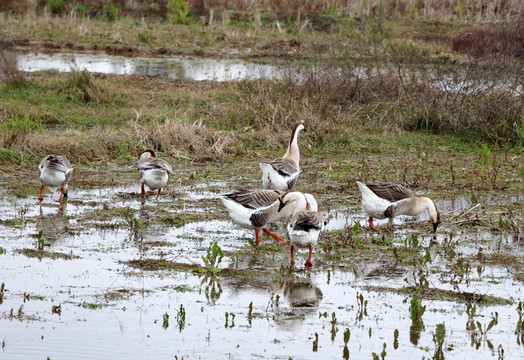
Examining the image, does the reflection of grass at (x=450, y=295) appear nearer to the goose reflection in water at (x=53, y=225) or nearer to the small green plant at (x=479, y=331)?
the small green plant at (x=479, y=331)

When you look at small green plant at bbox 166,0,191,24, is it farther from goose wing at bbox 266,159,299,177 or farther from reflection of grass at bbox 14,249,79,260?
reflection of grass at bbox 14,249,79,260

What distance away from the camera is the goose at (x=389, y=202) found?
9836 mm

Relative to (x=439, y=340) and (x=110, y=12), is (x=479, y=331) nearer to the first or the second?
(x=439, y=340)

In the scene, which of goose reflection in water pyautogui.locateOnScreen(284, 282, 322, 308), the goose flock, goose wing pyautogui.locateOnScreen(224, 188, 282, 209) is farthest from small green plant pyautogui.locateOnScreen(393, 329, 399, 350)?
goose wing pyautogui.locateOnScreen(224, 188, 282, 209)

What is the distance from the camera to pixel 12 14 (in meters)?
39.4

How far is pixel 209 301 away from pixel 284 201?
2622 millimetres

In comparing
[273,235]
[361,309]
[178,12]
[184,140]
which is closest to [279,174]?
[273,235]

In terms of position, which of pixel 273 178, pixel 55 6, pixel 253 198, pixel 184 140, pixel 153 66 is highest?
pixel 55 6

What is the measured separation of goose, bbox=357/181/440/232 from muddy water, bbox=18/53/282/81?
14755 millimetres

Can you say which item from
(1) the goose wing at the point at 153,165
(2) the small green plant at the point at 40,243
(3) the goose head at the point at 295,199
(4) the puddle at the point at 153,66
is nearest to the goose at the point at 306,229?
(3) the goose head at the point at 295,199

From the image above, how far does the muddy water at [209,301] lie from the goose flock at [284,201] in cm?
Result: 39

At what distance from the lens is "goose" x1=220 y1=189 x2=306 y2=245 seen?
920 centimetres

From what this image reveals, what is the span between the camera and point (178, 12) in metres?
39.4

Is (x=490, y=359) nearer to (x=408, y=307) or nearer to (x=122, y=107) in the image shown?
(x=408, y=307)
